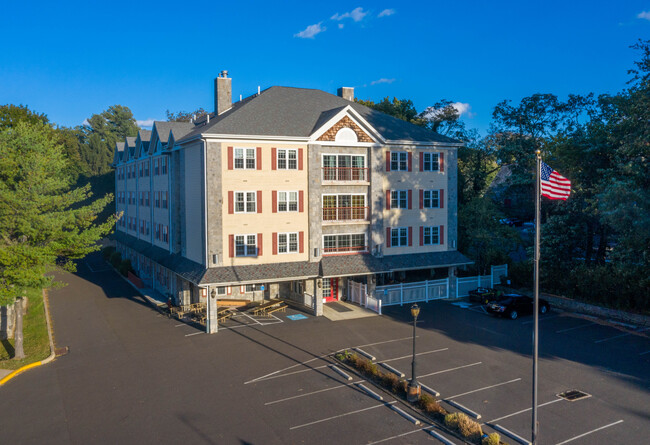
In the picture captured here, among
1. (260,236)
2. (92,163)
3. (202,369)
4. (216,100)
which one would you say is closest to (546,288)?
(260,236)

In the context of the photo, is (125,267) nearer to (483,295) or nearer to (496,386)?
(483,295)

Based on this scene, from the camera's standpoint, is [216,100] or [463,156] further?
[463,156]

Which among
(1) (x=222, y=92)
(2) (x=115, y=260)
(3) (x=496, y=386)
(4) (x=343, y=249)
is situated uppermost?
(1) (x=222, y=92)

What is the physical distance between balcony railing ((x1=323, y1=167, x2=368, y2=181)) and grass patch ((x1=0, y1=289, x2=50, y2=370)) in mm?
18390

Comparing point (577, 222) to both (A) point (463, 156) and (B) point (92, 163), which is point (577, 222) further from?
(B) point (92, 163)

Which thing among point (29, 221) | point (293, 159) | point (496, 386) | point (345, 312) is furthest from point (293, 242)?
point (496, 386)

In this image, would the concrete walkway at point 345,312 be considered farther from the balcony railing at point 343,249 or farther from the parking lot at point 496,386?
the parking lot at point 496,386

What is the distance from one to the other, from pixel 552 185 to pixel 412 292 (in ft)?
65.2

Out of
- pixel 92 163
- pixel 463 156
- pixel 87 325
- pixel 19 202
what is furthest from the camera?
pixel 92 163

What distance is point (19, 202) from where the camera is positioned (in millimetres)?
25031

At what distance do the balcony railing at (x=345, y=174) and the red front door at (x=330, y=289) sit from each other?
766cm

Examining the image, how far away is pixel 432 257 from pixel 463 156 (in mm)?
16650

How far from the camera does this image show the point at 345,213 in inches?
1348

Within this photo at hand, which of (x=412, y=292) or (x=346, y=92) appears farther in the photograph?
(x=346, y=92)
